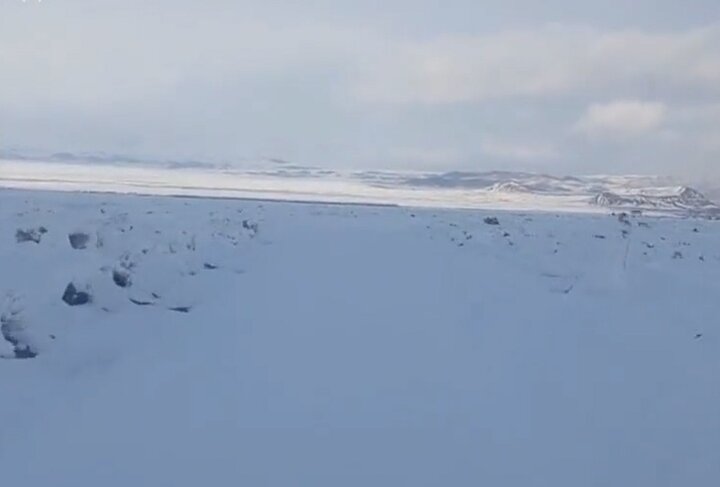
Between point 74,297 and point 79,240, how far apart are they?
3.44 metres

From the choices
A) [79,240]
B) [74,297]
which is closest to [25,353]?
[74,297]

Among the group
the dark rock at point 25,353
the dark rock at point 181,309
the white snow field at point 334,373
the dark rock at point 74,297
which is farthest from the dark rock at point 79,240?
the dark rock at point 25,353

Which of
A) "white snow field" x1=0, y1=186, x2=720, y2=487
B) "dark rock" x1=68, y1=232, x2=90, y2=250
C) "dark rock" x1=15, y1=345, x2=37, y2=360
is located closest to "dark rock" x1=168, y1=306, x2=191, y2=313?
"white snow field" x1=0, y1=186, x2=720, y2=487

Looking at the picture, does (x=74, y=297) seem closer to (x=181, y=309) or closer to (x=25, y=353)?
(x=181, y=309)

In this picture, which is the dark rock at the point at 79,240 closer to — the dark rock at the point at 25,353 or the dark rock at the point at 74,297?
the dark rock at the point at 74,297

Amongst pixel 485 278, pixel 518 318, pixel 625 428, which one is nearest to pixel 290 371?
pixel 625 428

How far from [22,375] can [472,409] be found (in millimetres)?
3282

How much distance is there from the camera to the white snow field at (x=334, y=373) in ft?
20.0

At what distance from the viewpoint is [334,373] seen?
7.84 metres

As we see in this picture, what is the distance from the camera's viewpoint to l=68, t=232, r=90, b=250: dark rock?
1220 cm

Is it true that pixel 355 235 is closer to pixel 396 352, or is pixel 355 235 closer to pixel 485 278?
pixel 485 278

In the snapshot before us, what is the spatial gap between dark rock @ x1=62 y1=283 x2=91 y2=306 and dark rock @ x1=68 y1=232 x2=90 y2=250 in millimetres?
2992

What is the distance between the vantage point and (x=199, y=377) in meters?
7.59

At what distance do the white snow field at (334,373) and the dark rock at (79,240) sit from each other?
0.04 m
